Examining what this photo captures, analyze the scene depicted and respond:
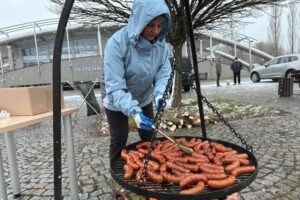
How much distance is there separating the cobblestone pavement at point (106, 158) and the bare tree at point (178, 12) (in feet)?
8.34

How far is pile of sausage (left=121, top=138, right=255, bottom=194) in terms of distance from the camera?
186 cm

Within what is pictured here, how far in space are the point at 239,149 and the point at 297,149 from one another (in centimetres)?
266

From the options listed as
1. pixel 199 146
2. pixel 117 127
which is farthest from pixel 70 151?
pixel 199 146

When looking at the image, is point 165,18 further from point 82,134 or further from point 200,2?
point 200,2

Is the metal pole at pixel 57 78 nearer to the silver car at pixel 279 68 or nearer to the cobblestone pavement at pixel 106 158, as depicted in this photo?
the cobblestone pavement at pixel 106 158

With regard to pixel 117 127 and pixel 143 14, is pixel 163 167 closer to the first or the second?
pixel 117 127

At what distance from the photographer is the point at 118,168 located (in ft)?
7.36

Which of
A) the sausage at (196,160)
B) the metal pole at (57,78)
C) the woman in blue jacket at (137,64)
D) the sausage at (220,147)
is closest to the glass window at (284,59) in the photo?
the woman in blue jacket at (137,64)

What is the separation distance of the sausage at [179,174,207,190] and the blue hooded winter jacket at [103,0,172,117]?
0.61m

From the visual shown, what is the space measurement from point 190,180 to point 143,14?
119 cm

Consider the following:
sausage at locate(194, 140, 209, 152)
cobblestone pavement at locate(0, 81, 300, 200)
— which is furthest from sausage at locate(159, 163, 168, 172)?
cobblestone pavement at locate(0, 81, 300, 200)

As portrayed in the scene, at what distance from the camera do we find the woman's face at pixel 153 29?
234cm

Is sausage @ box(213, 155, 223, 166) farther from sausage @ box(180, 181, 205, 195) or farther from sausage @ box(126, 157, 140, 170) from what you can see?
sausage @ box(126, 157, 140, 170)

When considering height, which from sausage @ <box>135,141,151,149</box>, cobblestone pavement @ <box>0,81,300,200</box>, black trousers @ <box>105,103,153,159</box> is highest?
black trousers @ <box>105,103,153,159</box>
